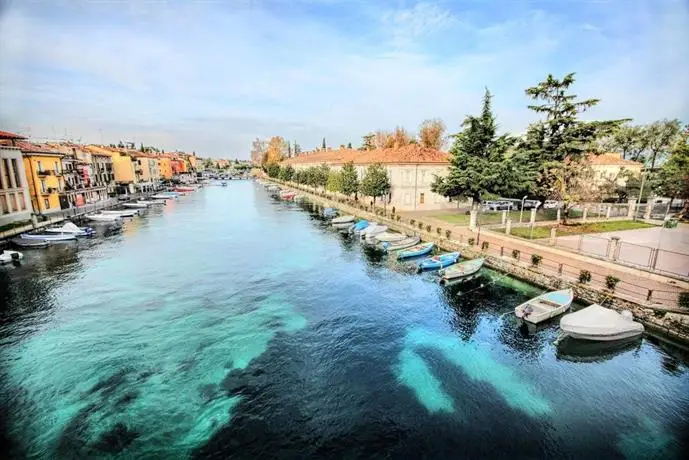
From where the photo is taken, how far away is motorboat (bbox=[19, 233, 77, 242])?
1597 inches

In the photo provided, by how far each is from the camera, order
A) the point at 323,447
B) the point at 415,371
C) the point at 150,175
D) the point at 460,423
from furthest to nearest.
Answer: the point at 150,175
the point at 415,371
the point at 460,423
the point at 323,447

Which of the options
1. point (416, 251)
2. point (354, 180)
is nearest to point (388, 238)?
point (416, 251)

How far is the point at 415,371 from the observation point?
54.1ft

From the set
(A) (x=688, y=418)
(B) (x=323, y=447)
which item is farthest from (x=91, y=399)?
(A) (x=688, y=418)

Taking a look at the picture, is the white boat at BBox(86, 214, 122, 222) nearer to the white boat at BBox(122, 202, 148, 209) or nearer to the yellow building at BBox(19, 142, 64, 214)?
the yellow building at BBox(19, 142, 64, 214)

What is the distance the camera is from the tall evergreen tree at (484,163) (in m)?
39.3

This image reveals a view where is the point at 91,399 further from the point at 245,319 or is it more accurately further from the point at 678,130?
the point at 678,130

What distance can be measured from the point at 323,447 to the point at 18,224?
5381 centimetres

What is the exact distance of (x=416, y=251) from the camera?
3428cm

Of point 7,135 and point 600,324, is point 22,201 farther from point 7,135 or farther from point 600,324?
point 600,324

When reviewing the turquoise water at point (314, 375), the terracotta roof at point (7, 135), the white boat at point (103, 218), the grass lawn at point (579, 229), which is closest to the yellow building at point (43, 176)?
the terracotta roof at point (7, 135)

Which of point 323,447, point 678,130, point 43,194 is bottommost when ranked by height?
point 323,447

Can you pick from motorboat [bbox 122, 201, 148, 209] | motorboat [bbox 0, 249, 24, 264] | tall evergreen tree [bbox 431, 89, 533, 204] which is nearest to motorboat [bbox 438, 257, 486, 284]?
tall evergreen tree [bbox 431, 89, 533, 204]

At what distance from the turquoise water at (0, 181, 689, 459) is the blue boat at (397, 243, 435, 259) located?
5.01 meters
